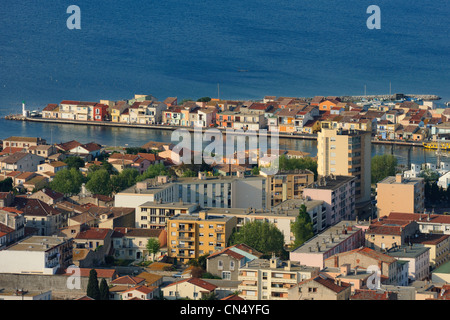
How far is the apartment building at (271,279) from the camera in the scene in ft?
29.6

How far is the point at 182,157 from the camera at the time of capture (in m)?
18.6

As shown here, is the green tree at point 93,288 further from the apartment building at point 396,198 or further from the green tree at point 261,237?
the apartment building at point 396,198

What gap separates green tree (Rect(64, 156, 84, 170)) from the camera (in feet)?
60.0

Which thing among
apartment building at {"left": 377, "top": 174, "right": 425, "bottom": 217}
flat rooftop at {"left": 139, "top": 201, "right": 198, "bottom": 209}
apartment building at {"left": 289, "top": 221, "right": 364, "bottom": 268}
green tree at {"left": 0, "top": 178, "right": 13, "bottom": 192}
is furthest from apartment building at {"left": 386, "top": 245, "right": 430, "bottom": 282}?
green tree at {"left": 0, "top": 178, "right": 13, "bottom": 192}

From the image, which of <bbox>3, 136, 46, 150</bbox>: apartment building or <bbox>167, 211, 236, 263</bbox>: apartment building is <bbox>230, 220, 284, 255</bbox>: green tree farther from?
<bbox>3, 136, 46, 150</bbox>: apartment building

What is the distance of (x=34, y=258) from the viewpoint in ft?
34.4

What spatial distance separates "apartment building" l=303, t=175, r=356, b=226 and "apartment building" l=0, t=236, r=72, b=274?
4161 mm

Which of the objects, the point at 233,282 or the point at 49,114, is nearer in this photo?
the point at 233,282

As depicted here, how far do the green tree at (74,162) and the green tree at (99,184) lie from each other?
2.36 meters

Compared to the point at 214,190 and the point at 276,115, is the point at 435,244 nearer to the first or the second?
the point at 214,190

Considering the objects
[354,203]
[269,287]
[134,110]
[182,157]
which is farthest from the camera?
[134,110]
